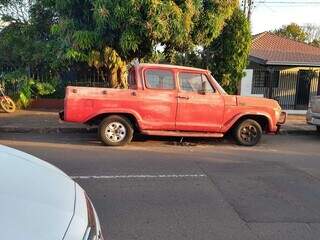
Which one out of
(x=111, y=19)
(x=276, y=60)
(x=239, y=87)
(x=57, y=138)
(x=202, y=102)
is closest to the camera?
(x=202, y=102)

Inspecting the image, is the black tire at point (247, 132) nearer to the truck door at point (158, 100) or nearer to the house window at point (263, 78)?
the truck door at point (158, 100)

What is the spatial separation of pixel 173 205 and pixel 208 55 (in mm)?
11122

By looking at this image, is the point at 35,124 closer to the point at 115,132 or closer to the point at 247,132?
the point at 115,132

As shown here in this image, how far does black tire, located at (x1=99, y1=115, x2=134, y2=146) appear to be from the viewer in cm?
984

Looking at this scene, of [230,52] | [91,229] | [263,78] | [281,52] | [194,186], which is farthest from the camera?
[281,52]

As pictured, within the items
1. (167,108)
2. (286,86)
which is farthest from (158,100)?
(286,86)

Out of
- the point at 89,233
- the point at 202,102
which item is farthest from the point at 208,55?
the point at 89,233

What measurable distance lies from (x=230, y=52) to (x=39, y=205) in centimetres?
Result: 1407

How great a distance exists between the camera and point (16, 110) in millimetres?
15359

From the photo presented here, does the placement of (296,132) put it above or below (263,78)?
below

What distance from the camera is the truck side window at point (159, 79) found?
10.1 m

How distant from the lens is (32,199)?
7.89 ft

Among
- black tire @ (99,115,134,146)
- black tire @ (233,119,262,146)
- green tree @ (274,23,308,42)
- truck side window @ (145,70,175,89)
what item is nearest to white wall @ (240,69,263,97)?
black tire @ (233,119,262,146)

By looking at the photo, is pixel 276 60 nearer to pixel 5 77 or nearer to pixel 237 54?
pixel 237 54
